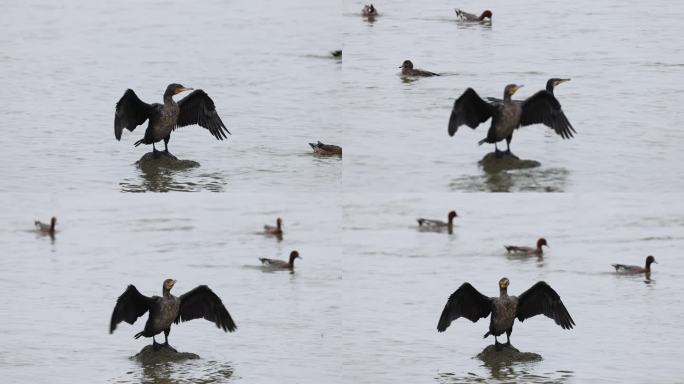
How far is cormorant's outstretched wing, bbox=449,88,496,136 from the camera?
16281 mm

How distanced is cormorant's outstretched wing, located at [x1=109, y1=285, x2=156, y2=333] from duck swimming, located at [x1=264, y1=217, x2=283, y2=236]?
7.88 metres

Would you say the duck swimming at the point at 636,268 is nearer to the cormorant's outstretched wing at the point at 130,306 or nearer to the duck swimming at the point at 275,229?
the duck swimming at the point at 275,229

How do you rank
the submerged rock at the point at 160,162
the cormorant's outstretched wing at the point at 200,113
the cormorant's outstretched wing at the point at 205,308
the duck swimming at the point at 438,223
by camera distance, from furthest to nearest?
the duck swimming at the point at 438,223 → the cormorant's outstretched wing at the point at 200,113 → the submerged rock at the point at 160,162 → the cormorant's outstretched wing at the point at 205,308

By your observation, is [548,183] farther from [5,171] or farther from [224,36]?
[224,36]

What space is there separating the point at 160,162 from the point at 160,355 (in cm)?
264

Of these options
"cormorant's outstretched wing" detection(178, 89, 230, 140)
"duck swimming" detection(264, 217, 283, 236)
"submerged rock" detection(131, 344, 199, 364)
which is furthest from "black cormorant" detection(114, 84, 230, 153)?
"duck swimming" detection(264, 217, 283, 236)

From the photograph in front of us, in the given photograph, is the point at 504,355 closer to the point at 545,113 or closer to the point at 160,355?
the point at 545,113

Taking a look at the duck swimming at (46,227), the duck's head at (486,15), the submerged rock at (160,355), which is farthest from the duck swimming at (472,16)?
the submerged rock at (160,355)

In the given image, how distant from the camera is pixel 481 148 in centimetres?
1770

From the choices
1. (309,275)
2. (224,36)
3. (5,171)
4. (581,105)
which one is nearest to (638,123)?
(581,105)

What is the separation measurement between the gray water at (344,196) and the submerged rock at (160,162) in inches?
7.0

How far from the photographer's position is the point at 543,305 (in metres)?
15.9

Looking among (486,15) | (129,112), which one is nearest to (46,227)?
(129,112)

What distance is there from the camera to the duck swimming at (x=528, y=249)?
21522 millimetres
